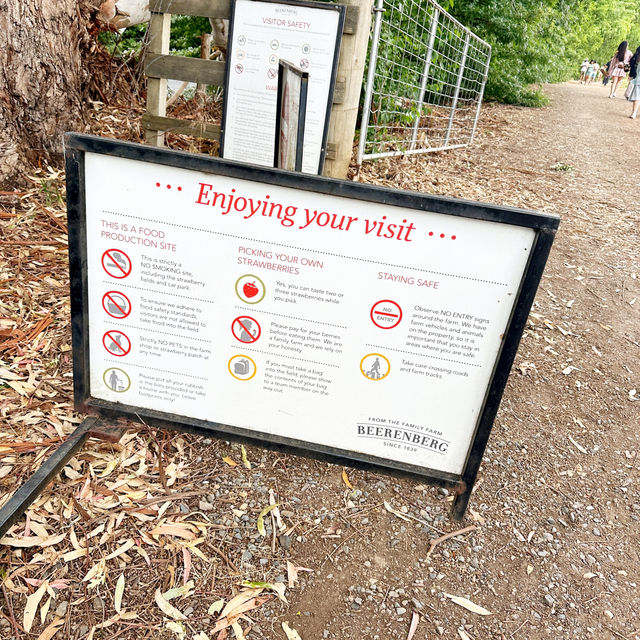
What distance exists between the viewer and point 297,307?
2.06m

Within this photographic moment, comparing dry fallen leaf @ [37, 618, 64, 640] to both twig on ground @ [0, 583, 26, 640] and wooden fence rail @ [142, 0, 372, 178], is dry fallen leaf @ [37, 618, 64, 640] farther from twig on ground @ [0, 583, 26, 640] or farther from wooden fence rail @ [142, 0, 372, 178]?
wooden fence rail @ [142, 0, 372, 178]

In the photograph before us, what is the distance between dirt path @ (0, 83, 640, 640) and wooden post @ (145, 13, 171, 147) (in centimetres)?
183

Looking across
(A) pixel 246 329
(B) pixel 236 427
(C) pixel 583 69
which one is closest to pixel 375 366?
(A) pixel 246 329

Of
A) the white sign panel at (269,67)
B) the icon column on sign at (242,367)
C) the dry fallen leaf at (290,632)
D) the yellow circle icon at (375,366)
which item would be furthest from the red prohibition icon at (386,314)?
the white sign panel at (269,67)

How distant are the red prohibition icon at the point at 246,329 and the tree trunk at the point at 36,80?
8.94 feet

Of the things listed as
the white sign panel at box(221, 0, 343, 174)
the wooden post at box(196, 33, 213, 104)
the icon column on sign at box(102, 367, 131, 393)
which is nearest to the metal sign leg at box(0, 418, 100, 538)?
the icon column on sign at box(102, 367, 131, 393)

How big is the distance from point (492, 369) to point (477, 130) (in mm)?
9788

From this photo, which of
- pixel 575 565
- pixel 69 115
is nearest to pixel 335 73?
pixel 69 115

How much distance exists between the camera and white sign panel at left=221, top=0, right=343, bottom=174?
3.84 meters

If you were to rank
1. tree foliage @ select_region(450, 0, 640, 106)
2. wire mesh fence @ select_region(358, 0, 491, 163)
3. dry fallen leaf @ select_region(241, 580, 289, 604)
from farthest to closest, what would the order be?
tree foliage @ select_region(450, 0, 640, 106) < wire mesh fence @ select_region(358, 0, 491, 163) < dry fallen leaf @ select_region(241, 580, 289, 604)

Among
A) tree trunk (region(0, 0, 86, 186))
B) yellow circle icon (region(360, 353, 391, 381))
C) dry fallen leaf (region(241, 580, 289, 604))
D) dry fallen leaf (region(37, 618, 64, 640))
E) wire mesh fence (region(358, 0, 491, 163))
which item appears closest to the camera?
dry fallen leaf (region(37, 618, 64, 640))

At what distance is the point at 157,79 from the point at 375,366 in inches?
141

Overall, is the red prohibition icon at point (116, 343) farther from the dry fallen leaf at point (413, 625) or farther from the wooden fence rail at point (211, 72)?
the wooden fence rail at point (211, 72)

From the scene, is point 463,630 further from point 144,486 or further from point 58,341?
point 58,341
